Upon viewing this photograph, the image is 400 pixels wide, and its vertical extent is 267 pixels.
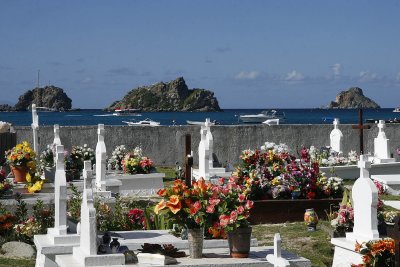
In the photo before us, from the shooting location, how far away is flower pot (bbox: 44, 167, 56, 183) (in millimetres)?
17688

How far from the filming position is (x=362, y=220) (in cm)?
1037

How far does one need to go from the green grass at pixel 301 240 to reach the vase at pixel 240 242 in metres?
2.55

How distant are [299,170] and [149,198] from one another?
4.68m

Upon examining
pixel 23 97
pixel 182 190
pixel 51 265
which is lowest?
pixel 51 265

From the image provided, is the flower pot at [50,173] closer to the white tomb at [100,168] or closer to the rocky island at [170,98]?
the white tomb at [100,168]

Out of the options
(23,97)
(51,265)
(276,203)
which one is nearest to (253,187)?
(276,203)

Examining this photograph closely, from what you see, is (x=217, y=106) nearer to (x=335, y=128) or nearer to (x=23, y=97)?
(x=23, y=97)

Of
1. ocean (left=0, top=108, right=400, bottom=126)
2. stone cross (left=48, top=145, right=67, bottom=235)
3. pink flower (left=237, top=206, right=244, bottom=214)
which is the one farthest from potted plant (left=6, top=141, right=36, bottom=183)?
ocean (left=0, top=108, right=400, bottom=126)

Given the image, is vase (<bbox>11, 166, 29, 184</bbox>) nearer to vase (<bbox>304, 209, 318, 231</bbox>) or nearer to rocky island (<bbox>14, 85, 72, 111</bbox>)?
vase (<bbox>304, 209, 318, 231</bbox>)

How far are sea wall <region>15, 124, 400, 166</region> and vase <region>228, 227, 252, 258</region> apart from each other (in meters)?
16.3

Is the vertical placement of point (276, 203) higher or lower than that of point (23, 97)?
lower

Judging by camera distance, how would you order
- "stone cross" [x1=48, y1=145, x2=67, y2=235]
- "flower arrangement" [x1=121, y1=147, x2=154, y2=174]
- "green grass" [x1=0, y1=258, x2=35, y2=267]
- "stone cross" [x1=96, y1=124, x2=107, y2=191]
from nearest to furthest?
"stone cross" [x1=48, y1=145, x2=67, y2=235] < "green grass" [x1=0, y1=258, x2=35, y2=267] < "stone cross" [x1=96, y1=124, x2=107, y2=191] < "flower arrangement" [x1=121, y1=147, x2=154, y2=174]

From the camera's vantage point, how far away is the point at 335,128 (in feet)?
82.4

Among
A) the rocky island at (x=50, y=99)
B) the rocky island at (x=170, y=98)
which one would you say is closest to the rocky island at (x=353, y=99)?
the rocky island at (x=170, y=98)
